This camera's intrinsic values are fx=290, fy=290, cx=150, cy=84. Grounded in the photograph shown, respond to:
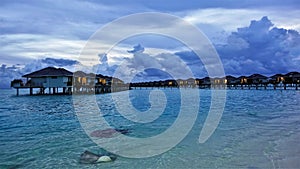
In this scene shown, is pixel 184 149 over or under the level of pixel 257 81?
under

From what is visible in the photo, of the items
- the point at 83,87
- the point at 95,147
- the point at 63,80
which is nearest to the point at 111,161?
the point at 95,147

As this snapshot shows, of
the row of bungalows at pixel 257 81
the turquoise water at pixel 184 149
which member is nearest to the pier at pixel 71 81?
the row of bungalows at pixel 257 81

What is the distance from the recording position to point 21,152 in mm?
10664

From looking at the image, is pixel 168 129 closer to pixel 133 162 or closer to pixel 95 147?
pixel 95 147

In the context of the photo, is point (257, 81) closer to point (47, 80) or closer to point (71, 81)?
point (71, 81)

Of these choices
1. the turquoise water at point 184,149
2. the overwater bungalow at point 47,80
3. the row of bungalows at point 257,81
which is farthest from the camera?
A: the row of bungalows at point 257,81

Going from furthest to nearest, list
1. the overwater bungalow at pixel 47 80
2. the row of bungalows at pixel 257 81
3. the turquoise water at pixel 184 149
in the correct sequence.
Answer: the row of bungalows at pixel 257 81
the overwater bungalow at pixel 47 80
the turquoise water at pixel 184 149

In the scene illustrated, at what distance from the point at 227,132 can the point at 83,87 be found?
49.0 m

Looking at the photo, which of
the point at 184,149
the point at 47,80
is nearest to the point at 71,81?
the point at 47,80

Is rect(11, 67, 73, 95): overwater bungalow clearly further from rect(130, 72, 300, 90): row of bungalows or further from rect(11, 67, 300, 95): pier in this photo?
rect(130, 72, 300, 90): row of bungalows

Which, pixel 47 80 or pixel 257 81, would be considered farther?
pixel 257 81

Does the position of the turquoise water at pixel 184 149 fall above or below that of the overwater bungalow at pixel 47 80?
below

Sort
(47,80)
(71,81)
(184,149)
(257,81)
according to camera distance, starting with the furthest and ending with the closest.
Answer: (257,81) < (71,81) < (47,80) < (184,149)

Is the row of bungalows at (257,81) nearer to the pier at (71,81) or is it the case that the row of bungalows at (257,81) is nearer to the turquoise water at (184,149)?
the pier at (71,81)
